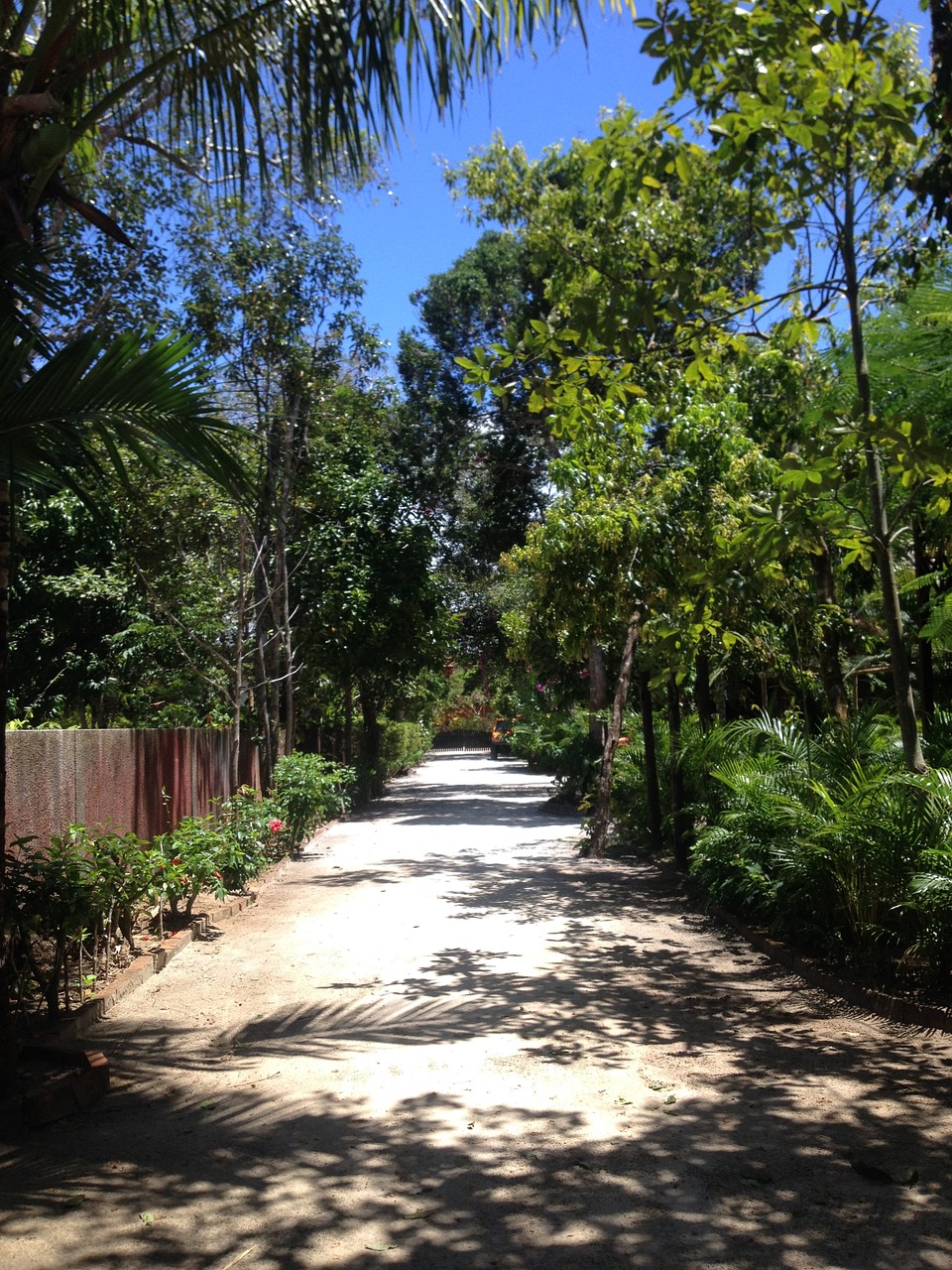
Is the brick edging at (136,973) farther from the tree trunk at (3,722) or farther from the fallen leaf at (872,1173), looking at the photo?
the fallen leaf at (872,1173)

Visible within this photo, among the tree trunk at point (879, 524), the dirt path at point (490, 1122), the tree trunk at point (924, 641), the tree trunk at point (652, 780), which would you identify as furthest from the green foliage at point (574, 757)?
the tree trunk at point (879, 524)

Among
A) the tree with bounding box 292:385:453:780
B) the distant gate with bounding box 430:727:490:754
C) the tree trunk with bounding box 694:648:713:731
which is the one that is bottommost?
the distant gate with bounding box 430:727:490:754

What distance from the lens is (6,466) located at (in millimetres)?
5301

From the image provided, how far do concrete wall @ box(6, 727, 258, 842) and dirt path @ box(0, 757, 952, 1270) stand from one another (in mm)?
1497

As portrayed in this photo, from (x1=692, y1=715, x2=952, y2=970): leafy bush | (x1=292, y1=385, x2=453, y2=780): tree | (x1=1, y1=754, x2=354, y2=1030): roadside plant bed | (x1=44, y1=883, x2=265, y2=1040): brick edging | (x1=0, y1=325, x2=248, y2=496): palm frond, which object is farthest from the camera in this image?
(x1=292, y1=385, x2=453, y2=780): tree

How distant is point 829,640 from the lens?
10.9 metres

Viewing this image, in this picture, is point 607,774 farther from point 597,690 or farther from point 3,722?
point 3,722

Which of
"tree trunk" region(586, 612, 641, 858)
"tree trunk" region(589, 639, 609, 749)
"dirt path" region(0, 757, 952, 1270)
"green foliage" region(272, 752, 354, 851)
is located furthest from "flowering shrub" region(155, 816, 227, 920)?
"tree trunk" region(589, 639, 609, 749)

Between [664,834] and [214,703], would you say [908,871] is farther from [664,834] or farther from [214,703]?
[214,703]

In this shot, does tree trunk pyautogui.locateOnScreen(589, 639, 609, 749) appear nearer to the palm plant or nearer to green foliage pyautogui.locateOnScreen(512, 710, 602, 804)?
green foliage pyautogui.locateOnScreen(512, 710, 602, 804)

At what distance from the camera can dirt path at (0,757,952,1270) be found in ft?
12.3

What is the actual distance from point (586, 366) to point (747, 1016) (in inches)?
162

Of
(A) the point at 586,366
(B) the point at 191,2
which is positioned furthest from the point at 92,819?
(B) the point at 191,2

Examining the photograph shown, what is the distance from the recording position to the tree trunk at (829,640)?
10219mm
